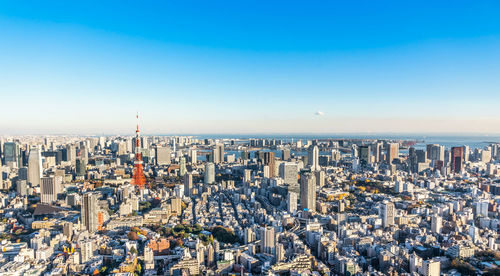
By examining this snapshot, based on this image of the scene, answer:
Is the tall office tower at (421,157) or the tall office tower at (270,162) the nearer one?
the tall office tower at (270,162)

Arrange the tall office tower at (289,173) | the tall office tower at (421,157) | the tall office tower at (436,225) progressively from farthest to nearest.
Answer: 1. the tall office tower at (421,157)
2. the tall office tower at (289,173)
3. the tall office tower at (436,225)

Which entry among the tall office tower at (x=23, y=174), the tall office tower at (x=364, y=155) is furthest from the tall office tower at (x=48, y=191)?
the tall office tower at (x=364, y=155)

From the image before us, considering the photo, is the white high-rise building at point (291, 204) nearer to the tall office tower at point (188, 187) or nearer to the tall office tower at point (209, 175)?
the tall office tower at point (188, 187)

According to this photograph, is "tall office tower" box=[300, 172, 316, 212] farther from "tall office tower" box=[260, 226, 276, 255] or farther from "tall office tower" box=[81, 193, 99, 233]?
"tall office tower" box=[81, 193, 99, 233]

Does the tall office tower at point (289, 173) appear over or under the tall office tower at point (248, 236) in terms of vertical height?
over

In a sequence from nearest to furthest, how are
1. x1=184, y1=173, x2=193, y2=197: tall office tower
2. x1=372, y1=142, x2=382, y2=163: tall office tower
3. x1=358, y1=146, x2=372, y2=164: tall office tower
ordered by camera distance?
x1=184, y1=173, x2=193, y2=197: tall office tower
x1=358, y1=146, x2=372, y2=164: tall office tower
x1=372, y1=142, x2=382, y2=163: tall office tower

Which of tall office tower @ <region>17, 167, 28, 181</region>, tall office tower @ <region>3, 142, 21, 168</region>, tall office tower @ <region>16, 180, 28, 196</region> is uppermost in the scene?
tall office tower @ <region>3, 142, 21, 168</region>

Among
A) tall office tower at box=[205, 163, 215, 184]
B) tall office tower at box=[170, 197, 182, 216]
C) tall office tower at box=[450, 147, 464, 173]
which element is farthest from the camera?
tall office tower at box=[450, 147, 464, 173]

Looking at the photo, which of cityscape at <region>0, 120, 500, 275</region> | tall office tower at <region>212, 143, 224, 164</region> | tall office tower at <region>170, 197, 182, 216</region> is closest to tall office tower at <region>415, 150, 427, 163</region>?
cityscape at <region>0, 120, 500, 275</region>

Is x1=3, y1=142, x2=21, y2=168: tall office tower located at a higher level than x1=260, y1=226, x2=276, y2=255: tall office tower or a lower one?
higher

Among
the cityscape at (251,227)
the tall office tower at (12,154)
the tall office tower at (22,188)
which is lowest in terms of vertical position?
the cityscape at (251,227)

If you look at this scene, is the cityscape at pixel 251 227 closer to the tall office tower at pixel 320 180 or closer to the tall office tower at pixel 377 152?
the tall office tower at pixel 320 180

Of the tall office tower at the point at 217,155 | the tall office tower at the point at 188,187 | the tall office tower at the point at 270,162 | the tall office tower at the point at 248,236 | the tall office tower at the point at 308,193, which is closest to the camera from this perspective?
the tall office tower at the point at 248,236

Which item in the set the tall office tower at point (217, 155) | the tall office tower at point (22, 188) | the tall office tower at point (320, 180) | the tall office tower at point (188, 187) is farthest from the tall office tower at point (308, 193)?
the tall office tower at point (217, 155)
